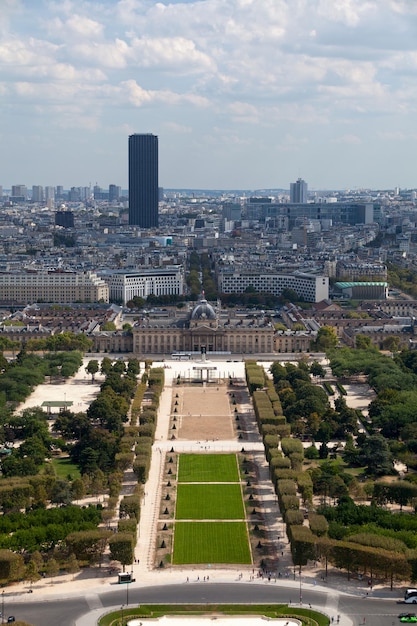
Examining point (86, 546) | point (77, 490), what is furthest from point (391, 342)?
point (86, 546)

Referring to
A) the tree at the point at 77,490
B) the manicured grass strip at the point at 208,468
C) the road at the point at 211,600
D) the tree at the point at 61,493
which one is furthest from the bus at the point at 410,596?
the tree at the point at 77,490

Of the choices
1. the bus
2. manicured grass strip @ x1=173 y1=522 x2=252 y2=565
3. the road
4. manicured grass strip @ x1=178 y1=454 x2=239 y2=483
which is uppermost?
the bus

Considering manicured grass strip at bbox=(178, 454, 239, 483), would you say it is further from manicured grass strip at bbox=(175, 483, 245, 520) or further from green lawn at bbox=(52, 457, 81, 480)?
green lawn at bbox=(52, 457, 81, 480)

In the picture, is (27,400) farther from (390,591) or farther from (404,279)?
(404,279)

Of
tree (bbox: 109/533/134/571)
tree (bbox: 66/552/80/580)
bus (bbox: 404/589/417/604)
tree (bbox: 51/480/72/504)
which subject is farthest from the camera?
tree (bbox: 51/480/72/504)

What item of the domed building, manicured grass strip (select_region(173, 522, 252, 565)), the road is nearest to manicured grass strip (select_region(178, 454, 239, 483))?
manicured grass strip (select_region(173, 522, 252, 565))
